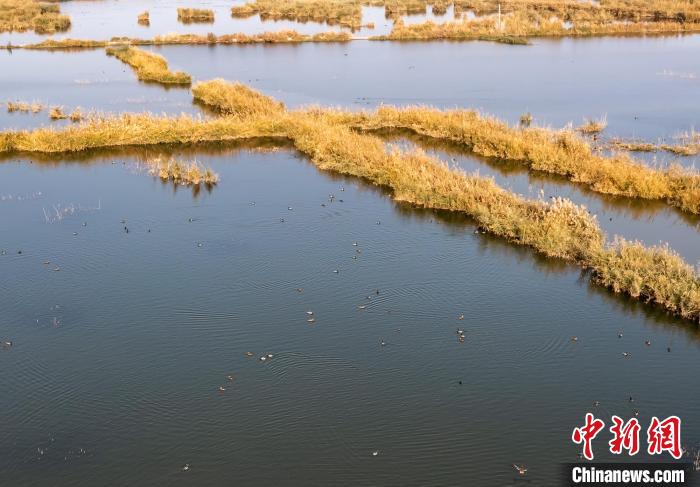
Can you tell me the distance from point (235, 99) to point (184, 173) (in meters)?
11.5

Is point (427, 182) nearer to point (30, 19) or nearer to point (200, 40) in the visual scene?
point (200, 40)

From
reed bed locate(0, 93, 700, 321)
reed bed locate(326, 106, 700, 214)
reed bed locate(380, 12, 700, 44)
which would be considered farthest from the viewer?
reed bed locate(380, 12, 700, 44)

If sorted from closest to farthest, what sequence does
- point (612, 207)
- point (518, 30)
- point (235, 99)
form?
point (612, 207) < point (235, 99) < point (518, 30)

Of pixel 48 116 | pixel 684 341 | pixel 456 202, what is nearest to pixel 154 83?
pixel 48 116

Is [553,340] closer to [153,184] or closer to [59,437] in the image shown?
[59,437]

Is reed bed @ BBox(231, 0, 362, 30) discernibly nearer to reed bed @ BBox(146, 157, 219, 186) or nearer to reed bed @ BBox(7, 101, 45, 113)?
reed bed @ BBox(7, 101, 45, 113)

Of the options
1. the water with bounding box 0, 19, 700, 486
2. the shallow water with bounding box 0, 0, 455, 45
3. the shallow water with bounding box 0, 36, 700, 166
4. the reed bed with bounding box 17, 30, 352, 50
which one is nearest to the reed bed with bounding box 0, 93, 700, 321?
the water with bounding box 0, 19, 700, 486

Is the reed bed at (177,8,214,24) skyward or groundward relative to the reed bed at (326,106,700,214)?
skyward

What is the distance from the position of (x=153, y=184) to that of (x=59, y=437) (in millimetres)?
15397

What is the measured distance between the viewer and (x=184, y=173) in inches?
1082

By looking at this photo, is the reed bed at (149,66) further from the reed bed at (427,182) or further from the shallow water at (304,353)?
the shallow water at (304,353)

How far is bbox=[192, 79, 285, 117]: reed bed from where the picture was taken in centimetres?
3653

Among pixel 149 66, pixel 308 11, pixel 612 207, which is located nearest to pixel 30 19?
pixel 308 11

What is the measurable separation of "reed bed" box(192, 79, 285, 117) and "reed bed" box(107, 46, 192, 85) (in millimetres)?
4933
